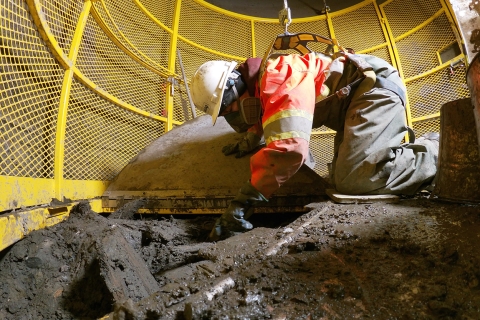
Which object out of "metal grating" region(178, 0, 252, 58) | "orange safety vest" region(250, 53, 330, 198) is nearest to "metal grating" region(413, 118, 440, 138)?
"metal grating" region(178, 0, 252, 58)

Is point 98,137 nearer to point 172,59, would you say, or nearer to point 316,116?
point 172,59

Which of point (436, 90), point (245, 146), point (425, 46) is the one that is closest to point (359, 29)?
point (425, 46)

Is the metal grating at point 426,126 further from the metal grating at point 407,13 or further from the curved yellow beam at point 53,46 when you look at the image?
the curved yellow beam at point 53,46

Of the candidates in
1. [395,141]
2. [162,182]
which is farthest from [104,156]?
[395,141]

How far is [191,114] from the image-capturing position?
448cm

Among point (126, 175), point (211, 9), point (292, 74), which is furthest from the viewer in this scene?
point (211, 9)

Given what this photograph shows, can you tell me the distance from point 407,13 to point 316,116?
3.94m

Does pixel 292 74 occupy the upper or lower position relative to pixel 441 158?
upper

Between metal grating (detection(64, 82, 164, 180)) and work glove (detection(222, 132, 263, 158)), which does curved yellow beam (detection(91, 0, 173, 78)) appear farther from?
work glove (detection(222, 132, 263, 158))

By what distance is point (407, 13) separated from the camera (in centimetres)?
507

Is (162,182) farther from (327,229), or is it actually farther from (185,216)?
(327,229)

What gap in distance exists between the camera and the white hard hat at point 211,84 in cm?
238

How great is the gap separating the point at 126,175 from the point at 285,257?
2134 millimetres

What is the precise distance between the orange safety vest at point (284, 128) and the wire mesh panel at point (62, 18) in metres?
1.79
